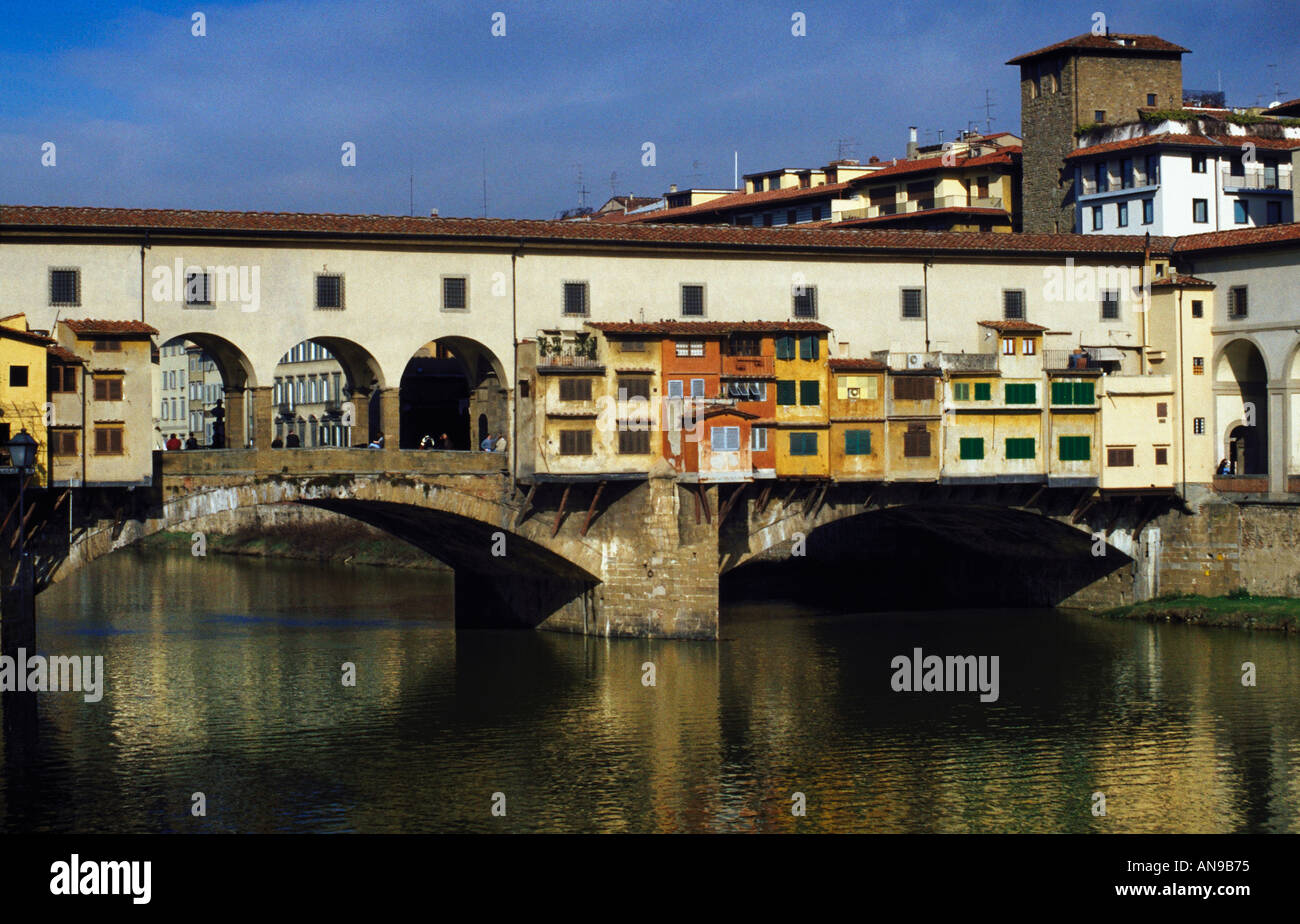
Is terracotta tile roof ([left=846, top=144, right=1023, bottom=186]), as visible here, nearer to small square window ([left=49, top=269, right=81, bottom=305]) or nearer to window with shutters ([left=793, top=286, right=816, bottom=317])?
window with shutters ([left=793, top=286, right=816, bottom=317])

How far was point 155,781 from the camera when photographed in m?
43.7

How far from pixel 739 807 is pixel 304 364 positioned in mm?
54966

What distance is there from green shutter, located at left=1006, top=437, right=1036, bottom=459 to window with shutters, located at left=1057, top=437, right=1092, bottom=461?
3.49ft

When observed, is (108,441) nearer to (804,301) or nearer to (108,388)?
(108,388)

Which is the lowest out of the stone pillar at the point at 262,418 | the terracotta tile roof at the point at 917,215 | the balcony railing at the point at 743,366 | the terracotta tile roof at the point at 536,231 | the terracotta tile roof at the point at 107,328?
the stone pillar at the point at 262,418

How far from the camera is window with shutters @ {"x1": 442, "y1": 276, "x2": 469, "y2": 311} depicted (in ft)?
205

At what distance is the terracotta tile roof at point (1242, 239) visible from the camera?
7050 cm

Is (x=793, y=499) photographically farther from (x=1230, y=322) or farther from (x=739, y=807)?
(x=739, y=807)

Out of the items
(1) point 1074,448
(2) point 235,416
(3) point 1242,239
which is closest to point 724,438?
(1) point 1074,448

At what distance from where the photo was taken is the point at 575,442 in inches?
2459

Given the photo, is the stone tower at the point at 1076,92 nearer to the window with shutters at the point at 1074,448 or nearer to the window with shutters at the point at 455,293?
the window with shutters at the point at 1074,448

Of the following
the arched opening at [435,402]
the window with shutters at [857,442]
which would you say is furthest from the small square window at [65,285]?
the window with shutters at [857,442]

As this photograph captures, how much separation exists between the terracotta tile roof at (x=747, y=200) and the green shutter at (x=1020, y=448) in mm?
41375

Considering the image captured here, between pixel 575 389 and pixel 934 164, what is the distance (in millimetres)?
44184
